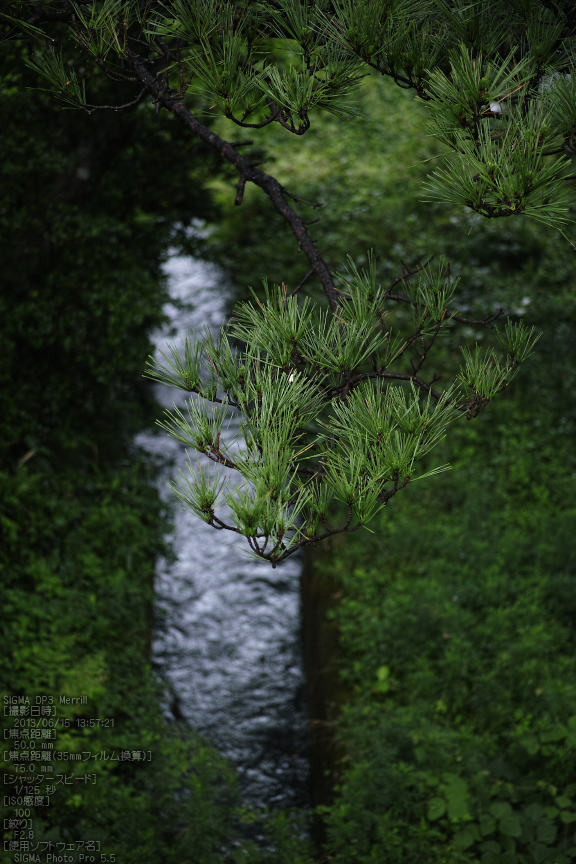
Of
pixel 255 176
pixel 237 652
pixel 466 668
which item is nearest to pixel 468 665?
pixel 466 668

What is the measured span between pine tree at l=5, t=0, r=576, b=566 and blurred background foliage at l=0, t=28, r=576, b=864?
178 centimetres

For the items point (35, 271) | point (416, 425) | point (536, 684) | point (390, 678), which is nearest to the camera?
point (416, 425)

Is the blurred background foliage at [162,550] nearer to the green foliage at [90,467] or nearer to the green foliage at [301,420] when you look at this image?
the green foliage at [90,467]

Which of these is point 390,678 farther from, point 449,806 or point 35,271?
point 35,271

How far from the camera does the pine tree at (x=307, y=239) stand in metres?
1.60

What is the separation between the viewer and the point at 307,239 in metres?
2.17

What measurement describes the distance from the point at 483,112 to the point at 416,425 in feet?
2.45

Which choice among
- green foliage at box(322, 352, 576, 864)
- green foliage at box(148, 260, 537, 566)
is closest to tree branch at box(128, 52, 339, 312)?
green foliage at box(148, 260, 537, 566)

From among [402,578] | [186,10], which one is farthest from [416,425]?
[402,578]

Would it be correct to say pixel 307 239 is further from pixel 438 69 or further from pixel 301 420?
pixel 301 420

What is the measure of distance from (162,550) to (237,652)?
791mm

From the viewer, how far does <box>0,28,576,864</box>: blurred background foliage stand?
2.96 metres

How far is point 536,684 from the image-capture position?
3451 millimetres

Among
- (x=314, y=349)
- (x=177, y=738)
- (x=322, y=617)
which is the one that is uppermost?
(x=314, y=349)
